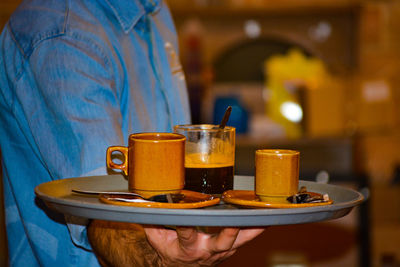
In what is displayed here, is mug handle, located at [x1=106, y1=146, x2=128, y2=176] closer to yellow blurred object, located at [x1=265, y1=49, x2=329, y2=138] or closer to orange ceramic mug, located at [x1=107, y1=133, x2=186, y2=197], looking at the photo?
orange ceramic mug, located at [x1=107, y1=133, x2=186, y2=197]

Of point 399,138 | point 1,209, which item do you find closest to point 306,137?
point 399,138

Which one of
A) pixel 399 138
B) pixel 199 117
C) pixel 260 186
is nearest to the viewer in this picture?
pixel 260 186

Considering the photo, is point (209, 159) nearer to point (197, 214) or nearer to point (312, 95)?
point (197, 214)

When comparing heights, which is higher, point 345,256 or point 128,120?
point 128,120

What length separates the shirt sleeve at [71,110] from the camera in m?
0.98

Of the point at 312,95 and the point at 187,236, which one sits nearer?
the point at 187,236

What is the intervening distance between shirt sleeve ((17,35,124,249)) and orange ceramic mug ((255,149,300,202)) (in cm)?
26

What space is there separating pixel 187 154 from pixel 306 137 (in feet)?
7.26

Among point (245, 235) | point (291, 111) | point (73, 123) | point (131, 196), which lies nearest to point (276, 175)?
point (245, 235)

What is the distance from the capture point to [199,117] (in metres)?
3.34

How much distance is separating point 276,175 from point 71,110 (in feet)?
1.15

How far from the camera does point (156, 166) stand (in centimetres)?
87

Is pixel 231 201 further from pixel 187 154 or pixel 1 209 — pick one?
pixel 1 209

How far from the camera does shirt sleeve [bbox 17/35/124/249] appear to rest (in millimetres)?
979
